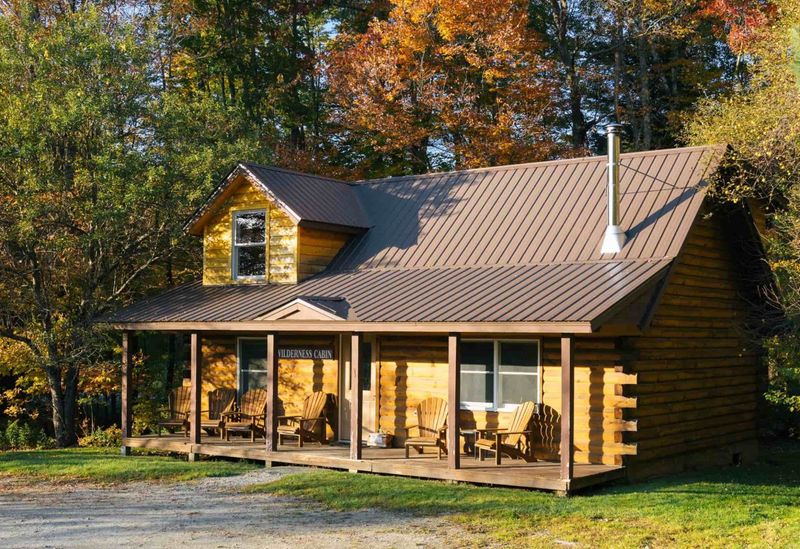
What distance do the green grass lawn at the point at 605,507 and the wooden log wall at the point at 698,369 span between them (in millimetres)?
811

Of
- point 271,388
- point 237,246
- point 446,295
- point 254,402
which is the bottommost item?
point 254,402

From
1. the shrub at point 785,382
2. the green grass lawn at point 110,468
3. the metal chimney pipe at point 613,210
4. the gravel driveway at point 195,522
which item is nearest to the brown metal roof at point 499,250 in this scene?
Result: the metal chimney pipe at point 613,210

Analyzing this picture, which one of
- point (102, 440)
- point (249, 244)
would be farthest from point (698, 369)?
point (102, 440)

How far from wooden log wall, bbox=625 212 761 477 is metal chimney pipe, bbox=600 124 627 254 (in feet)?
3.49

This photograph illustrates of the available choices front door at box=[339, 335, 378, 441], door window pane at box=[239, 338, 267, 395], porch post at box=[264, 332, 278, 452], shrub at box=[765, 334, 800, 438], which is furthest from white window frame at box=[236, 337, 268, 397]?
shrub at box=[765, 334, 800, 438]

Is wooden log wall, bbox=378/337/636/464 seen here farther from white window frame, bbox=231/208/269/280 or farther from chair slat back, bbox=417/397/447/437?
white window frame, bbox=231/208/269/280

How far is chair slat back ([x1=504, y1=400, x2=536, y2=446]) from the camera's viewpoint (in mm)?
14883

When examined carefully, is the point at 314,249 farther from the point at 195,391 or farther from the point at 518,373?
the point at 518,373

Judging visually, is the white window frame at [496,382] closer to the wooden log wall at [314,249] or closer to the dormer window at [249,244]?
the wooden log wall at [314,249]

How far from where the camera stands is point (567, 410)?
42.2 ft

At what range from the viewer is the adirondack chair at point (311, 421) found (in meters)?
17.1

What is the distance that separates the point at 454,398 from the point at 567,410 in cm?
182

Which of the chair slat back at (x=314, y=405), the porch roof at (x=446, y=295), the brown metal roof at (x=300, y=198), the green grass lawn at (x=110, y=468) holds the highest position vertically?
the brown metal roof at (x=300, y=198)

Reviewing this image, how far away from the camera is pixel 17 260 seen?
805 inches
